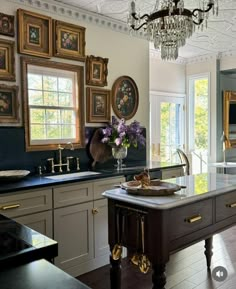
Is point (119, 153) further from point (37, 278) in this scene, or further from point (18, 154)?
point (37, 278)

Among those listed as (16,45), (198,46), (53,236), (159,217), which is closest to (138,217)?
(159,217)

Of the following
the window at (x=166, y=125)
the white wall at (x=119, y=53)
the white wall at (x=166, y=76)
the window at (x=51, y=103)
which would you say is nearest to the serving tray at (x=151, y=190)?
the window at (x=51, y=103)

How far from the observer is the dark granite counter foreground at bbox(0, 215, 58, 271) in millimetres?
978

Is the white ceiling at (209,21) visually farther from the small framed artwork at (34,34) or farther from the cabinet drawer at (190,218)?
the cabinet drawer at (190,218)

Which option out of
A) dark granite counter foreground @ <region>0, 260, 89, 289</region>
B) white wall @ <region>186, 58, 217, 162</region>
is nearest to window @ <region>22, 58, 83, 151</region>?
dark granite counter foreground @ <region>0, 260, 89, 289</region>

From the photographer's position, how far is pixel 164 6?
7.63ft

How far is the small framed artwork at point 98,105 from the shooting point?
3.59 metres

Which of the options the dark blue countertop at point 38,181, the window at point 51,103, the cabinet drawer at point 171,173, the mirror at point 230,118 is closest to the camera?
the dark blue countertop at point 38,181

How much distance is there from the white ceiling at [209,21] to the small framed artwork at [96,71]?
55 centimetres

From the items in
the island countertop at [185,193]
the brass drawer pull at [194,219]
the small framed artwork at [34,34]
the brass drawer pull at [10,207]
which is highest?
the small framed artwork at [34,34]

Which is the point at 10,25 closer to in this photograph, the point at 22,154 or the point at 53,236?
the point at 22,154

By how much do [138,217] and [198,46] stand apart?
404 cm

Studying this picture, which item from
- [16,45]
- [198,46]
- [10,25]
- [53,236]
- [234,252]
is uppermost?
[198,46]

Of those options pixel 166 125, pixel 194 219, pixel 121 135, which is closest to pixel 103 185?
pixel 121 135
